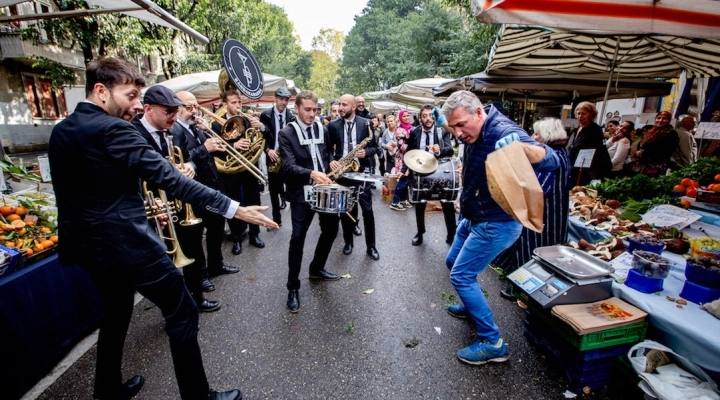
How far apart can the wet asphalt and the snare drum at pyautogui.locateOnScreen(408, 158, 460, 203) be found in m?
1.00

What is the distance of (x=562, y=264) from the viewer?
2783mm

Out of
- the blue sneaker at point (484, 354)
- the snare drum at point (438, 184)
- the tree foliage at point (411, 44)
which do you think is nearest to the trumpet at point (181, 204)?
the snare drum at point (438, 184)

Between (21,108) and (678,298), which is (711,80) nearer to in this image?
(678,298)

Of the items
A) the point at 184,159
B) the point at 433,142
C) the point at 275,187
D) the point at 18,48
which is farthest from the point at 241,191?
the point at 18,48

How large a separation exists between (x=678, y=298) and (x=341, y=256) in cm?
368

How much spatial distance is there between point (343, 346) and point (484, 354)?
1.20 meters

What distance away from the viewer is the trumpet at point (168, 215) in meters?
2.92

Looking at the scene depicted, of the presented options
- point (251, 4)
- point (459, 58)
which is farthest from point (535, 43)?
point (251, 4)

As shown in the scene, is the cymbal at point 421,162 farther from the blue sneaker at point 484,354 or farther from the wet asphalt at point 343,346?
the blue sneaker at point 484,354

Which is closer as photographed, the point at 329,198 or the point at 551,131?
the point at 329,198

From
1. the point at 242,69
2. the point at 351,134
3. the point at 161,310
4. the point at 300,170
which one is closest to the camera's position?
the point at 161,310

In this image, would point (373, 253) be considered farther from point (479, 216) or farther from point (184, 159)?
point (184, 159)

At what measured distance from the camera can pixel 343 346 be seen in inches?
118

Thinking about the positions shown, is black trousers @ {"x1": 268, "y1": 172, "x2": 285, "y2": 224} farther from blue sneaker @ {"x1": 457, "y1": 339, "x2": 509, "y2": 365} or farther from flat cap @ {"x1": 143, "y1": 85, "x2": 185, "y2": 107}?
blue sneaker @ {"x1": 457, "y1": 339, "x2": 509, "y2": 365}
